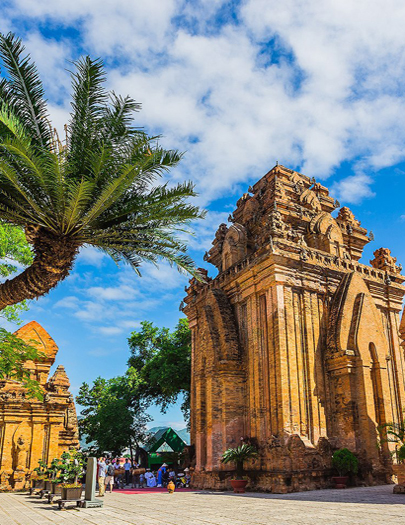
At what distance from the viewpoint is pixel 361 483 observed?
1792cm

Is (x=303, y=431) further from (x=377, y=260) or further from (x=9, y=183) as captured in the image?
(x=9, y=183)

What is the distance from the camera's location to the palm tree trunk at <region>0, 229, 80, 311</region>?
889 cm

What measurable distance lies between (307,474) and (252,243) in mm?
12111

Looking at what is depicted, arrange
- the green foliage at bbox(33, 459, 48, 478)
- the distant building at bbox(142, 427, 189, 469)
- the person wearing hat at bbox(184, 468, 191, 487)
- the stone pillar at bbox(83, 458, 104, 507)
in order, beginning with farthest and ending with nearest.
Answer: the distant building at bbox(142, 427, 189, 469)
the person wearing hat at bbox(184, 468, 191, 487)
the green foliage at bbox(33, 459, 48, 478)
the stone pillar at bbox(83, 458, 104, 507)

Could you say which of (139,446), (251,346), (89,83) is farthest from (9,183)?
(139,446)

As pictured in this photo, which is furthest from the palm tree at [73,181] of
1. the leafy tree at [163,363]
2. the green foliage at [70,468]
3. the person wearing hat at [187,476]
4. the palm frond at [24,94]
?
the leafy tree at [163,363]

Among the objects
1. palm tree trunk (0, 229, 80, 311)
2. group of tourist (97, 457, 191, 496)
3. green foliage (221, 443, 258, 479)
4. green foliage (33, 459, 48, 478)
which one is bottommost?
group of tourist (97, 457, 191, 496)

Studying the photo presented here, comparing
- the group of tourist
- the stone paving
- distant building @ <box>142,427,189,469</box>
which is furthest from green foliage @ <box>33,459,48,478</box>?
distant building @ <box>142,427,189,469</box>

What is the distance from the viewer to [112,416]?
3425 cm

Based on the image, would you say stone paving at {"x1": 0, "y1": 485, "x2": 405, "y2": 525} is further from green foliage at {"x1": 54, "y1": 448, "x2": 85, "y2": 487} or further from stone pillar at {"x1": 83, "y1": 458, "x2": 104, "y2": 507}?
green foliage at {"x1": 54, "y1": 448, "x2": 85, "y2": 487}

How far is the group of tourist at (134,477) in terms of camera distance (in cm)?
1966

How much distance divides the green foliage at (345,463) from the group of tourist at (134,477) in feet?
24.4

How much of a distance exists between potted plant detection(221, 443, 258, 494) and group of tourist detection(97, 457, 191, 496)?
492 centimetres

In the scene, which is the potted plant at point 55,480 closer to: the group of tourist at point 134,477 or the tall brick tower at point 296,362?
the group of tourist at point 134,477
